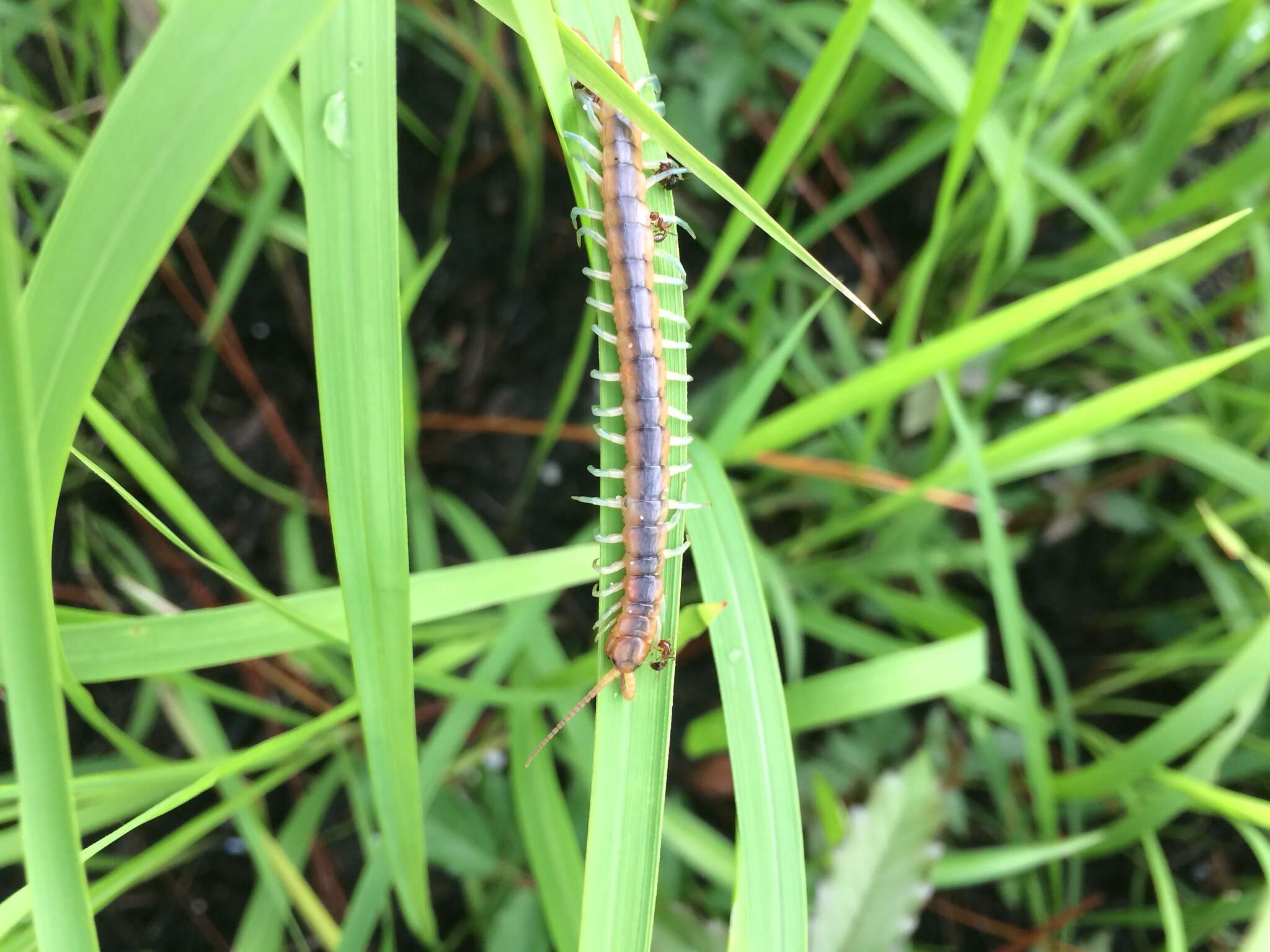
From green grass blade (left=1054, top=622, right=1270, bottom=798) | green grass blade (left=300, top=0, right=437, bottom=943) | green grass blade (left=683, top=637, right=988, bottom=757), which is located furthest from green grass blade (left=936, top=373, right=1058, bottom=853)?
green grass blade (left=300, top=0, right=437, bottom=943)

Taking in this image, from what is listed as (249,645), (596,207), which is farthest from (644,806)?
(596,207)

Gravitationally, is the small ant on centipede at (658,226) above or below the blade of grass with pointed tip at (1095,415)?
above

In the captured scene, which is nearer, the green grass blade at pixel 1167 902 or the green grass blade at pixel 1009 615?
the green grass blade at pixel 1167 902

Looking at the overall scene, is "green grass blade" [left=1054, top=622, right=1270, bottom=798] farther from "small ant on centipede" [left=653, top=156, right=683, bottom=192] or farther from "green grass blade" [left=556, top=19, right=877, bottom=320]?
"small ant on centipede" [left=653, top=156, right=683, bottom=192]

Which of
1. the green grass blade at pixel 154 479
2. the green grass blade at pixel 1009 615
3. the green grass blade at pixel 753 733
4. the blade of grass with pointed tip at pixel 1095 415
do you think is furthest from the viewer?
the green grass blade at pixel 1009 615

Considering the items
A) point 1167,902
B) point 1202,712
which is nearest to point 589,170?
point 1202,712

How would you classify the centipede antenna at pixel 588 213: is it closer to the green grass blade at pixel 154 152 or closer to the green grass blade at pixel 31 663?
the green grass blade at pixel 154 152

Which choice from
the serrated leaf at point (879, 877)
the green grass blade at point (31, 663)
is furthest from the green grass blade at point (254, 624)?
the serrated leaf at point (879, 877)
